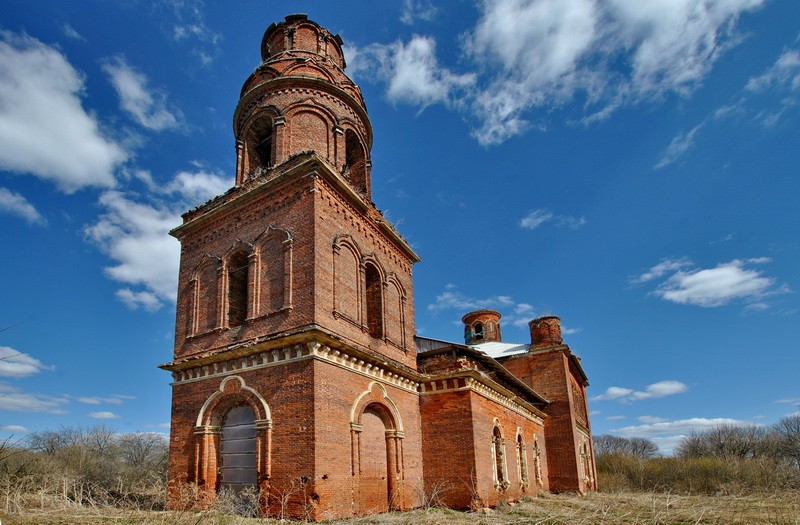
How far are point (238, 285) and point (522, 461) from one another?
13.1 metres

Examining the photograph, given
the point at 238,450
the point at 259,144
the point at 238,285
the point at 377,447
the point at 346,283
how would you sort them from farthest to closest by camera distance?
1. the point at 259,144
2. the point at 238,285
3. the point at 346,283
4. the point at 377,447
5. the point at 238,450

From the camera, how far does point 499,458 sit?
16.8m

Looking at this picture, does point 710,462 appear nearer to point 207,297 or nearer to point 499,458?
point 499,458

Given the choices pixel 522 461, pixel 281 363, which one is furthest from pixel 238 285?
pixel 522 461

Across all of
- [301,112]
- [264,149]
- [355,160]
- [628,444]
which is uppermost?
[301,112]

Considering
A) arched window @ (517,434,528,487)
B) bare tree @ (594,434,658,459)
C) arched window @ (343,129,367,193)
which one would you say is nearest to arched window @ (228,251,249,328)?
arched window @ (343,129,367,193)

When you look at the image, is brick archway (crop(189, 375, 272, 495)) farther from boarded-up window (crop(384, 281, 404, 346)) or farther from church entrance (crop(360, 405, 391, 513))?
boarded-up window (crop(384, 281, 404, 346))

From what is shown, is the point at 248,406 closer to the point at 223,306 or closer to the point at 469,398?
the point at 223,306

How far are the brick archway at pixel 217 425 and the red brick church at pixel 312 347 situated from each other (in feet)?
0.15

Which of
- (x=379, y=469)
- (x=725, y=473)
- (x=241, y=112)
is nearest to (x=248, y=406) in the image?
(x=379, y=469)

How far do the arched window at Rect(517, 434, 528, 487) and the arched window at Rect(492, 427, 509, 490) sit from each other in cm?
264

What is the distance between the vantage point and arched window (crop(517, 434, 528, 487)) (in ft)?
63.5

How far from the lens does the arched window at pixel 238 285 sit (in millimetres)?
14266

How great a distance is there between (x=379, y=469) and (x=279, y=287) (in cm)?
551
